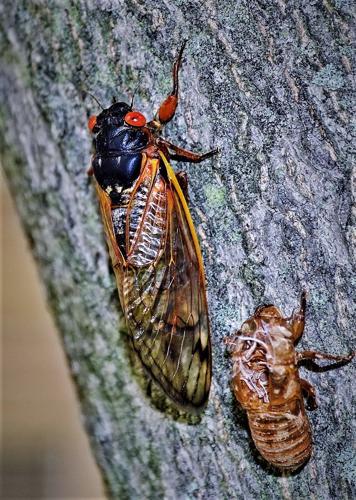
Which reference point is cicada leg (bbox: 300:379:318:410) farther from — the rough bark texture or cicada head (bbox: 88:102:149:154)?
cicada head (bbox: 88:102:149:154)

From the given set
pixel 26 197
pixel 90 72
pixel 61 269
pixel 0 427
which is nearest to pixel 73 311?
pixel 61 269

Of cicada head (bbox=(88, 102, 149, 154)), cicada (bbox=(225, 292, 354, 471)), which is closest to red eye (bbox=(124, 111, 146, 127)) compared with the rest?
cicada head (bbox=(88, 102, 149, 154))

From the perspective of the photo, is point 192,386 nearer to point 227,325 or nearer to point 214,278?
point 227,325

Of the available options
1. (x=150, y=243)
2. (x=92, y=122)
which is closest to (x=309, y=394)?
(x=150, y=243)

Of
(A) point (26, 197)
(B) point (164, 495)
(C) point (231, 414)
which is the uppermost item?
(A) point (26, 197)

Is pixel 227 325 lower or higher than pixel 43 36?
lower

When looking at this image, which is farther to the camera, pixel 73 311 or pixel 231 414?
pixel 73 311
